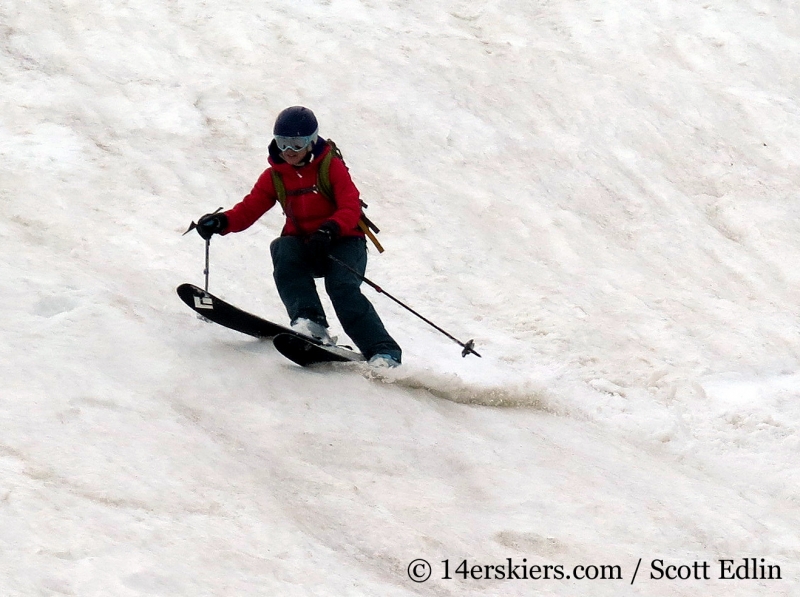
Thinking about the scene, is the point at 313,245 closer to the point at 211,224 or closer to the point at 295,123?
the point at 211,224

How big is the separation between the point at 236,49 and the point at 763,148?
704 centimetres

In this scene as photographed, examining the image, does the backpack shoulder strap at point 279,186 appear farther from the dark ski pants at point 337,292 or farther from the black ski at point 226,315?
the black ski at point 226,315

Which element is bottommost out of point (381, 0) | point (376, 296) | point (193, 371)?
point (376, 296)

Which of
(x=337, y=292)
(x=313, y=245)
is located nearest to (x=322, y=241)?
(x=313, y=245)

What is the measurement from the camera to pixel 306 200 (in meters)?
6.80

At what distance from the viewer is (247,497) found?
4.70 metres

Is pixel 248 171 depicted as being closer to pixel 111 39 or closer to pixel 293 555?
pixel 111 39

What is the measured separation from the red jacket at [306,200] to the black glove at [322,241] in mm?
97

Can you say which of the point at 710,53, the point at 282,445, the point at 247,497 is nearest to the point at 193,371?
the point at 282,445

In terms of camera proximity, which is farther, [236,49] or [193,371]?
[236,49]

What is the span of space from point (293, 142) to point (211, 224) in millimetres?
856

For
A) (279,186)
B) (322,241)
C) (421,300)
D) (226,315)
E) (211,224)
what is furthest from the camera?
(421,300)

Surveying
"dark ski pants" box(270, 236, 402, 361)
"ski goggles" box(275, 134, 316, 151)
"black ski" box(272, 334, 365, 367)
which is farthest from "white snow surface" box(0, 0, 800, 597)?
"ski goggles" box(275, 134, 316, 151)

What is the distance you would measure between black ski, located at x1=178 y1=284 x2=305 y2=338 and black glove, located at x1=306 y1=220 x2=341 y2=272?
2.02 feet
